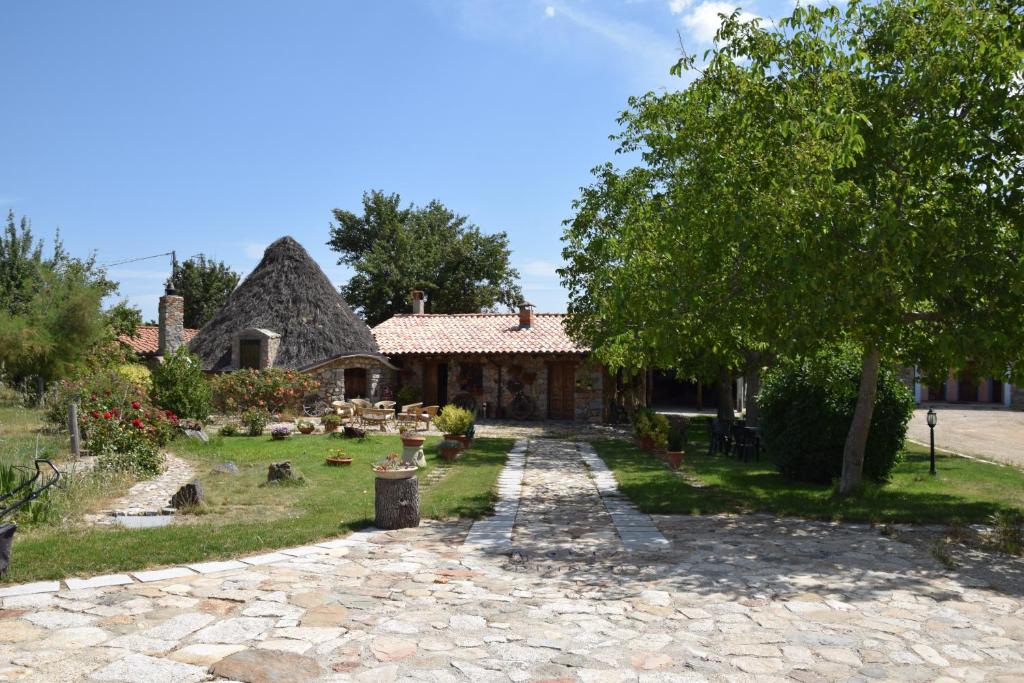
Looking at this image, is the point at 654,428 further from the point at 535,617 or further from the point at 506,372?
the point at 535,617

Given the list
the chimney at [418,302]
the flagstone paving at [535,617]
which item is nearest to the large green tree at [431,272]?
the chimney at [418,302]

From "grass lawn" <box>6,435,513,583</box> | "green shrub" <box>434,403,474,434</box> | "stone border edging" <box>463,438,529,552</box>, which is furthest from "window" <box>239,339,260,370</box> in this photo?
"stone border edging" <box>463,438,529,552</box>

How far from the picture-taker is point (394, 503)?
852cm

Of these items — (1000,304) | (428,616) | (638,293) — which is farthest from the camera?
(638,293)

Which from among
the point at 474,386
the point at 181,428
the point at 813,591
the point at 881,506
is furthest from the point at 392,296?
the point at 813,591

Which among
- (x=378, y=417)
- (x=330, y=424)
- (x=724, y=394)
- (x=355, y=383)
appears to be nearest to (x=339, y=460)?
(x=330, y=424)

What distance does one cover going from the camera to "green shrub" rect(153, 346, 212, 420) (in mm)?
18016

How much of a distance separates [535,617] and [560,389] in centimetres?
2024

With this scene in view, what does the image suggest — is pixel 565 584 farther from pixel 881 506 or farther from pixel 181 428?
pixel 181 428

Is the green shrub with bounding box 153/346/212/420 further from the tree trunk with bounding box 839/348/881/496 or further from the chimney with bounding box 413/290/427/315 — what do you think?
the tree trunk with bounding box 839/348/881/496

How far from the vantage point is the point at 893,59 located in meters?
9.10

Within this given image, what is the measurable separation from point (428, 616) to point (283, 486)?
6302 millimetres

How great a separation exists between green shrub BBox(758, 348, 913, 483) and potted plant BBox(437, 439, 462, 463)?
5871 mm

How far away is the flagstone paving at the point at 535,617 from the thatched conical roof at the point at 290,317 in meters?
18.2
